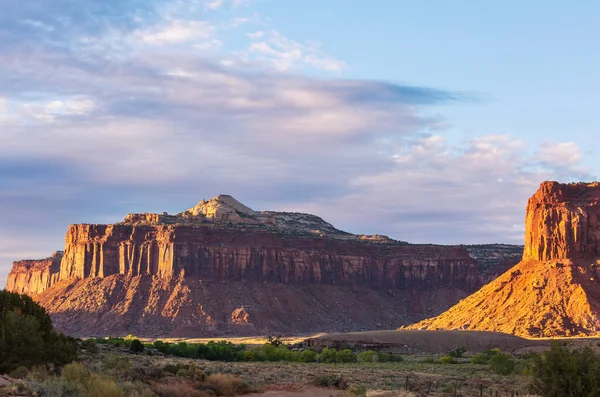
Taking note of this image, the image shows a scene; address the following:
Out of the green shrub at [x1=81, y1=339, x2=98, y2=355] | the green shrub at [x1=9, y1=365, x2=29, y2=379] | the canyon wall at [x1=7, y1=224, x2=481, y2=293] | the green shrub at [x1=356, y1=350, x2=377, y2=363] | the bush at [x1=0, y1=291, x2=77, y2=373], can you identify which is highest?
the canyon wall at [x1=7, y1=224, x2=481, y2=293]

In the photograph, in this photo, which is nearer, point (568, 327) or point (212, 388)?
point (212, 388)

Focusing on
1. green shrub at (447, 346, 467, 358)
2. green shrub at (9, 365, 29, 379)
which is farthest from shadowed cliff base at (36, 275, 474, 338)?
green shrub at (9, 365, 29, 379)

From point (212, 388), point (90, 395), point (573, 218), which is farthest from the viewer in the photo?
point (573, 218)

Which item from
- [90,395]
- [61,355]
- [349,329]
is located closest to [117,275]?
[349,329]

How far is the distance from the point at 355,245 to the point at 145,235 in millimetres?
39743

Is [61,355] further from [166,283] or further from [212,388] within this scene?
[166,283]

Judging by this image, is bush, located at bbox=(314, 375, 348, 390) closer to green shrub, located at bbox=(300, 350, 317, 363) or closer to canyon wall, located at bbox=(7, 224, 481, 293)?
green shrub, located at bbox=(300, 350, 317, 363)

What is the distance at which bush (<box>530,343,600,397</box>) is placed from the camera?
31.4 meters

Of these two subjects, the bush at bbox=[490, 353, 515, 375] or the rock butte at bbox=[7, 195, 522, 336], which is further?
the rock butte at bbox=[7, 195, 522, 336]

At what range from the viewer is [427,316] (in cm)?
16675

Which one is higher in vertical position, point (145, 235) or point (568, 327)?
point (145, 235)

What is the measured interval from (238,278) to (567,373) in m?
132

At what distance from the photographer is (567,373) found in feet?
105

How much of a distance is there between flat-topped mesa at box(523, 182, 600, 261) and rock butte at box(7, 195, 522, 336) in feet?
136
